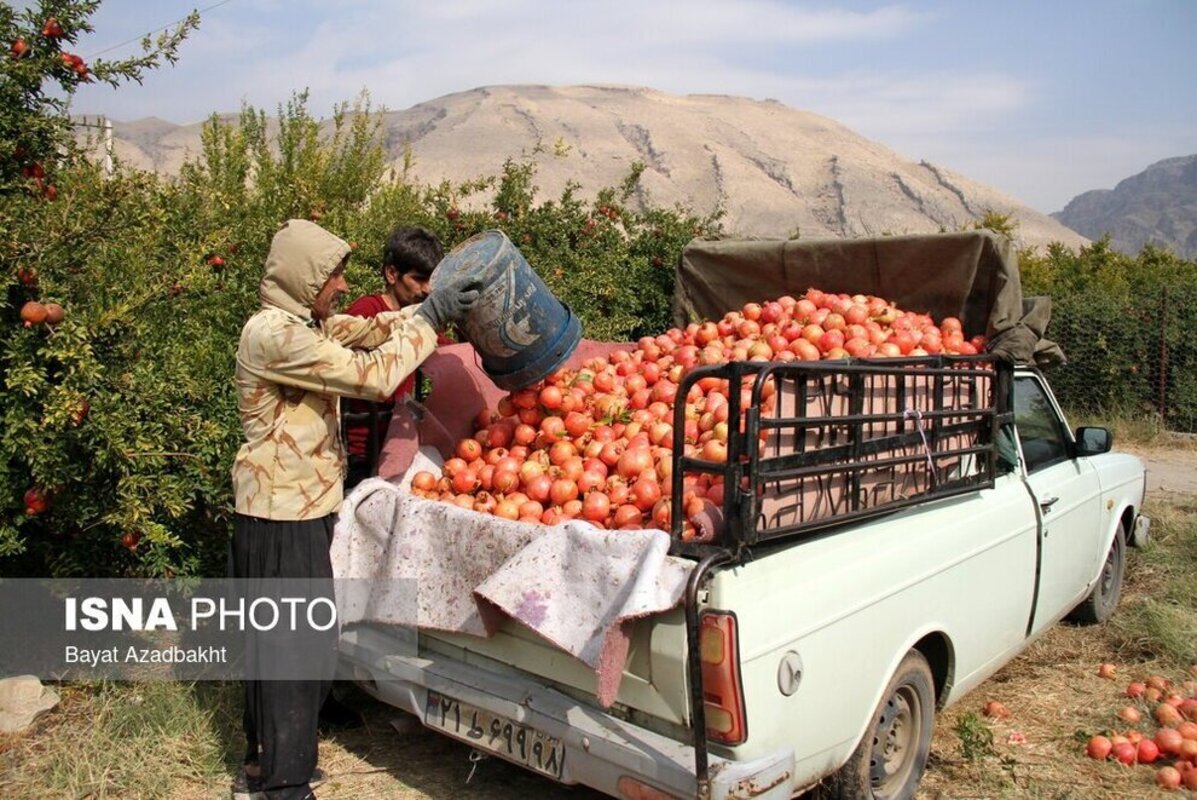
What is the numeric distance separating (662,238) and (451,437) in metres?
5.01

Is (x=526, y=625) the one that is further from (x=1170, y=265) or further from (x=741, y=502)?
(x=1170, y=265)

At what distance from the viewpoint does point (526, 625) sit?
311 centimetres

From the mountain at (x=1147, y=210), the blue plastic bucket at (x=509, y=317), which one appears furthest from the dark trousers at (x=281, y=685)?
the mountain at (x=1147, y=210)

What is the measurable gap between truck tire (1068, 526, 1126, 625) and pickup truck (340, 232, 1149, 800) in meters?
1.52

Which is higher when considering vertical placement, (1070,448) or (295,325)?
(295,325)

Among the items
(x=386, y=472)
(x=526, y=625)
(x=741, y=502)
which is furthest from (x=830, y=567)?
(x=386, y=472)

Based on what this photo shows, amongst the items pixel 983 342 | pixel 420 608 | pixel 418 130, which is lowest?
pixel 420 608

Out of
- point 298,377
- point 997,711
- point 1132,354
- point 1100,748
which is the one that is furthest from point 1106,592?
point 1132,354

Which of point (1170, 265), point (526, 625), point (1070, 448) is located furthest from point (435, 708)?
point (1170, 265)

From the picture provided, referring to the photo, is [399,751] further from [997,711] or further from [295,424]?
[997,711]

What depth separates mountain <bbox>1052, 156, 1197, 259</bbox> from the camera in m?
130

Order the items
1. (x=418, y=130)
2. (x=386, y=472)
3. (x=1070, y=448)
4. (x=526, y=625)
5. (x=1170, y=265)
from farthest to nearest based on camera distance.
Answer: (x=418, y=130) < (x=1170, y=265) < (x=1070, y=448) < (x=386, y=472) < (x=526, y=625)

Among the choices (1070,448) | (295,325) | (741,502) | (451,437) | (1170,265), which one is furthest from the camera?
(1170,265)

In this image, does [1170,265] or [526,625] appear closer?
[526,625]
